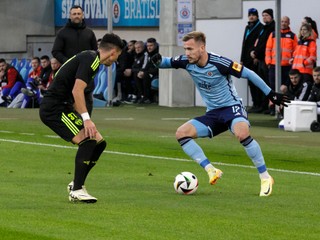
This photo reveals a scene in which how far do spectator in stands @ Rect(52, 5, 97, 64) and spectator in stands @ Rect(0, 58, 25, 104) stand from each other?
13693 millimetres

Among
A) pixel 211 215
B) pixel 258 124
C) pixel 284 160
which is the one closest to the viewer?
pixel 211 215

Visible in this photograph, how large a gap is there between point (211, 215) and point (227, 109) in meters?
2.65

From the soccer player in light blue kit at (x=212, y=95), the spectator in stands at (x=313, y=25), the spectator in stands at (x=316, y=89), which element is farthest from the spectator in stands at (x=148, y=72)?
the soccer player in light blue kit at (x=212, y=95)

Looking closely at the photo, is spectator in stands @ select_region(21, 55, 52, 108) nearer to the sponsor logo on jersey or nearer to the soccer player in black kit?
the sponsor logo on jersey

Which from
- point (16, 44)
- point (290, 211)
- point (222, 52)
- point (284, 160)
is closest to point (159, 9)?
point (222, 52)

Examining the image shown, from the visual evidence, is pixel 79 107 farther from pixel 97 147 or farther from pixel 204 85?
pixel 204 85

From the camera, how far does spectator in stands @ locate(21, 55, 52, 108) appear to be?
31.8 metres

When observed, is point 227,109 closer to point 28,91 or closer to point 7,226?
point 7,226

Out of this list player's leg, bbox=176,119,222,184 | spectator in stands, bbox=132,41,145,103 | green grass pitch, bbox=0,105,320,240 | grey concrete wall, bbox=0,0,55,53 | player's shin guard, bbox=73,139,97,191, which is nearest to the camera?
green grass pitch, bbox=0,105,320,240

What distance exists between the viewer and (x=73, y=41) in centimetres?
1942

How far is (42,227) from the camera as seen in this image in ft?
35.3

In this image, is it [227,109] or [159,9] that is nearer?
[227,109]

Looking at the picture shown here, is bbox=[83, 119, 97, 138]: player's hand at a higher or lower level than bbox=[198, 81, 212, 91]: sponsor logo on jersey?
lower

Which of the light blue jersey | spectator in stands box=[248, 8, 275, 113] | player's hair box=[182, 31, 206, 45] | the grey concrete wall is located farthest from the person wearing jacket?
player's hair box=[182, 31, 206, 45]
